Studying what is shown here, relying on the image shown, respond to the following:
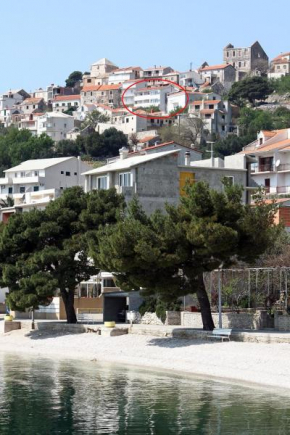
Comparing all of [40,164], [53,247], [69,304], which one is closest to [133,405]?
[53,247]

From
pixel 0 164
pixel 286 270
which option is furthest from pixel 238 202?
pixel 0 164

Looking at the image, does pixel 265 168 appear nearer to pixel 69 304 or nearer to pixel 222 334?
pixel 69 304

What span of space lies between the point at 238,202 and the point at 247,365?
869 cm

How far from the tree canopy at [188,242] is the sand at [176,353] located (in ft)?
9.23

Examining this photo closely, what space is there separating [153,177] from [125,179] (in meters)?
2.02

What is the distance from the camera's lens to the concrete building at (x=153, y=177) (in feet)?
242

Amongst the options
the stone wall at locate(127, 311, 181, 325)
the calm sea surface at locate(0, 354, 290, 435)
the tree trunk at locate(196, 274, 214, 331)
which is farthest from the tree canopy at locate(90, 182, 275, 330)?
the stone wall at locate(127, 311, 181, 325)

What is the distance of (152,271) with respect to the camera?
4781 cm

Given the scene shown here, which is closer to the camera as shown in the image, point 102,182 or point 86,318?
point 86,318

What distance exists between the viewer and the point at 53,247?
5850cm

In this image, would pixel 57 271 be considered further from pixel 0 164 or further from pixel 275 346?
pixel 0 164

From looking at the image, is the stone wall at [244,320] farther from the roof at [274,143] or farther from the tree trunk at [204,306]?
the roof at [274,143]

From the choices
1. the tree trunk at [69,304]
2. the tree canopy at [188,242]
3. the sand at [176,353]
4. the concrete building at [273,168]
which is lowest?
the sand at [176,353]

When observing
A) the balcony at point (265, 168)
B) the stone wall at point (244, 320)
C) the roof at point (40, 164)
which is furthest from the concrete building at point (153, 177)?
the roof at point (40, 164)
